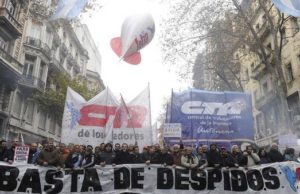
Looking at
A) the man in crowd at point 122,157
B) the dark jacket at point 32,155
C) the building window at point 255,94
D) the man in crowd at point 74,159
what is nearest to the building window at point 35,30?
the building window at point 255,94

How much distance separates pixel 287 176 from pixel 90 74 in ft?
194

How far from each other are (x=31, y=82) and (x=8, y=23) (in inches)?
296

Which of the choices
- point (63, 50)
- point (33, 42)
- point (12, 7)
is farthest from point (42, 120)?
point (12, 7)

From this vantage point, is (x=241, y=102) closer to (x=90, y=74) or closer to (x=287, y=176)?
(x=287, y=176)

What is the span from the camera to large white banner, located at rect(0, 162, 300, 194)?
8.44 m

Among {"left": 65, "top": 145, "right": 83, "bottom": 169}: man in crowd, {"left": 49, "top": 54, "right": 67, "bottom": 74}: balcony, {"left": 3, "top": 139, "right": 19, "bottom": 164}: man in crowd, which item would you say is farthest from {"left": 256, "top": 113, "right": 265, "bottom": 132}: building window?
{"left": 3, "top": 139, "right": 19, "bottom": 164}: man in crowd

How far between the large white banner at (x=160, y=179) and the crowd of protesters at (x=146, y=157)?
0.19 m

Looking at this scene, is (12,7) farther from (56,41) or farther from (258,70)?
(258,70)

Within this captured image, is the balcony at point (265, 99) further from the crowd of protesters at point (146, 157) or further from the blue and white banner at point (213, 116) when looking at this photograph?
the crowd of protesters at point (146, 157)

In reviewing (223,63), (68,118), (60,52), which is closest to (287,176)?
(68,118)

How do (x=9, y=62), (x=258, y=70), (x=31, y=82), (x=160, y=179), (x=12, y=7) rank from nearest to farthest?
1. (x=160, y=179)
2. (x=9, y=62)
3. (x=12, y=7)
4. (x=31, y=82)
5. (x=258, y=70)

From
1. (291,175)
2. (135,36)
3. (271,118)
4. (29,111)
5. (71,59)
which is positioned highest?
(71,59)

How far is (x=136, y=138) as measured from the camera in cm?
1085

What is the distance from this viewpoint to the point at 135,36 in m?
10.1
